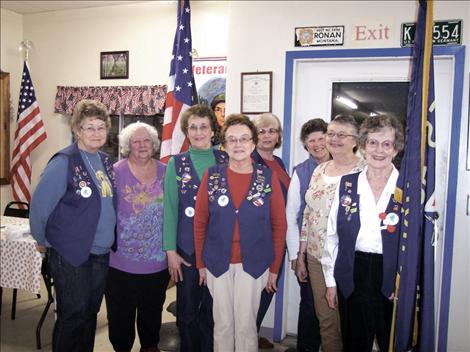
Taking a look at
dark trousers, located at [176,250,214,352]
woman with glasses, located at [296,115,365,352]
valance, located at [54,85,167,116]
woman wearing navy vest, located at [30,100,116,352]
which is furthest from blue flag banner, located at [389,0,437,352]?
valance, located at [54,85,167,116]

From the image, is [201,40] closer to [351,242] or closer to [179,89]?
[179,89]

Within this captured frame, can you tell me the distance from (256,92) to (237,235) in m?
1.33

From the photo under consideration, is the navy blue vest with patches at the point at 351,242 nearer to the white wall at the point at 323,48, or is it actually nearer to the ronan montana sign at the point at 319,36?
the white wall at the point at 323,48

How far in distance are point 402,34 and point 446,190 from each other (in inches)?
41.2

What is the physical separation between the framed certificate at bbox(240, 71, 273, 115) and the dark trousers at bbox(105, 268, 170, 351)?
133 cm

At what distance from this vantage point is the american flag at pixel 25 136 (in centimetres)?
455

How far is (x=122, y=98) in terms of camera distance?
4.54m

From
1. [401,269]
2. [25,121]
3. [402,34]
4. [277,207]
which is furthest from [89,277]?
[25,121]

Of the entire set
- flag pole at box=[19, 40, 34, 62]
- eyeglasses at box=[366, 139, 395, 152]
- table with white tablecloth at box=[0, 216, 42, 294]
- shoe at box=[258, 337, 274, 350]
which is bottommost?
shoe at box=[258, 337, 274, 350]

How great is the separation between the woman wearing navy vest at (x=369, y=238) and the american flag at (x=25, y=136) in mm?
3820

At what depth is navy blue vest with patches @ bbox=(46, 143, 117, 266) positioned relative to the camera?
1.99m

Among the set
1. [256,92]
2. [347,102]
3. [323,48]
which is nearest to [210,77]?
[256,92]

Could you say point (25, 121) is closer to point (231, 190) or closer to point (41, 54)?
point (41, 54)

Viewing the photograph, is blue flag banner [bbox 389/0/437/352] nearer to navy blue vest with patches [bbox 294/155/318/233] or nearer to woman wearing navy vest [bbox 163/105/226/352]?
navy blue vest with patches [bbox 294/155/318/233]
